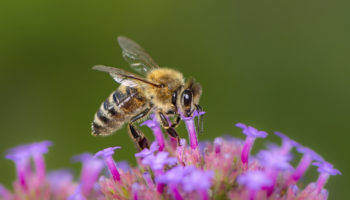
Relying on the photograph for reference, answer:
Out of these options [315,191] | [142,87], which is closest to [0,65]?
[142,87]

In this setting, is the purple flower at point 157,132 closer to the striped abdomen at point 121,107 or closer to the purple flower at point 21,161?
the striped abdomen at point 121,107

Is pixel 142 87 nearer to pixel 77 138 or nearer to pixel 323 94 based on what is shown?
pixel 77 138

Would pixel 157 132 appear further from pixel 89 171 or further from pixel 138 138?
pixel 89 171

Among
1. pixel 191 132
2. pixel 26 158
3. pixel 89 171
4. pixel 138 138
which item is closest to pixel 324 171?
pixel 191 132

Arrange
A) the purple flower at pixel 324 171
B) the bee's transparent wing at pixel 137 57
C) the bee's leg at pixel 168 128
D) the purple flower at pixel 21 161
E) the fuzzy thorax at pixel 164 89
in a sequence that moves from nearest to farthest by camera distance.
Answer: the purple flower at pixel 324 171 < the bee's leg at pixel 168 128 < the fuzzy thorax at pixel 164 89 < the purple flower at pixel 21 161 < the bee's transparent wing at pixel 137 57

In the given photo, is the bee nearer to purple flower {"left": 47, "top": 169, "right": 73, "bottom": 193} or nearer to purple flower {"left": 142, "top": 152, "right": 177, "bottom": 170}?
purple flower {"left": 142, "top": 152, "right": 177, "bottom": 170}

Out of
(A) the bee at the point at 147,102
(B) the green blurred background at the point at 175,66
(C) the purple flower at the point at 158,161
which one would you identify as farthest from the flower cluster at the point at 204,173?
(B) the green blurred background at the point at 175,66

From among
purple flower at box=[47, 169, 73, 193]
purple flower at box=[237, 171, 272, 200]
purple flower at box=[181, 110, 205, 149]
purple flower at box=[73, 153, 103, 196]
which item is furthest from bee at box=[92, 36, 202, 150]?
purple flower at box=[237, 171, 272, 200]
